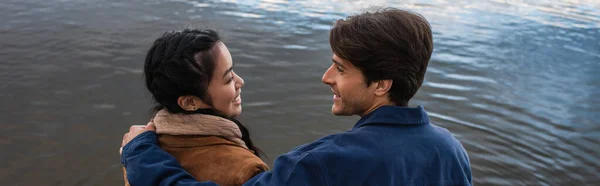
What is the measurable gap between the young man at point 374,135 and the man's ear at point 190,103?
194 millimetres

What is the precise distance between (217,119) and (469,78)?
5098 mm

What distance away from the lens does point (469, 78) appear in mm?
6711

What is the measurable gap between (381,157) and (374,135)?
3.2 inches

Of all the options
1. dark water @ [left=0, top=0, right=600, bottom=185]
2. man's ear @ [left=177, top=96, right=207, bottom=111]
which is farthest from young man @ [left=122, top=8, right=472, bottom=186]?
dark water @ [left=0, top=0, right=600, bottom=185]

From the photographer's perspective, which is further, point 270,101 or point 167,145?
point 270,101

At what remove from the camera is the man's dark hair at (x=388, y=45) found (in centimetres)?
185

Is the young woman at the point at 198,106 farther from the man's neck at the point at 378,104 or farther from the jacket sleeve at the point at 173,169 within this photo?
the man's neck at the point at 378,104

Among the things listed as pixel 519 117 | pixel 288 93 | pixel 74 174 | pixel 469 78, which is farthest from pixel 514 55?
pixel 74 174

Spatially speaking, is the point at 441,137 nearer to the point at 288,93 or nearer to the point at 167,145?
the point at 167,145

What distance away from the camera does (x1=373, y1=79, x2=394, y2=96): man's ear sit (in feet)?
6.36

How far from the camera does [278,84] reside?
6148 mm

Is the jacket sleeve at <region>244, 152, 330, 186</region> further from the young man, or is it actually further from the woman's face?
the woman's face

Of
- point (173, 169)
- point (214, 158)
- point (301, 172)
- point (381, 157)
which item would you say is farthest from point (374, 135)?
point (173, 169)

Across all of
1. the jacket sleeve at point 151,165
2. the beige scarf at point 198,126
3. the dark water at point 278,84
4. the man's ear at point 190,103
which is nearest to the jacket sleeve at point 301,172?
the jacket sleeve at point 151,165
